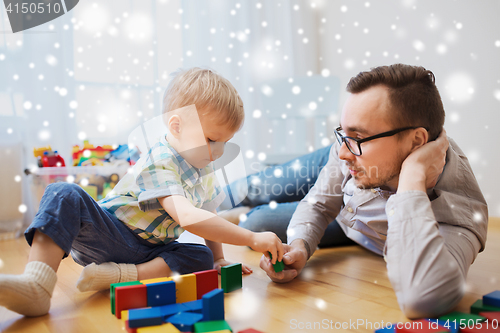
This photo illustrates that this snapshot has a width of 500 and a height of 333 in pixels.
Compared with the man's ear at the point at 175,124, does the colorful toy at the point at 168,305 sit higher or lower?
lower

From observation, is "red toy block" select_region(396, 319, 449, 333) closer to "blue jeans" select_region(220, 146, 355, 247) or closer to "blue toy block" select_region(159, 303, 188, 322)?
"blue toy block" select_region(159, 303, 188, 322)

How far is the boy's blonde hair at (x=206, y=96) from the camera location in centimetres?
100

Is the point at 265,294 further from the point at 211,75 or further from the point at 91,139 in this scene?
the point at 91,139

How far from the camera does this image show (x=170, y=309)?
29.5 inches

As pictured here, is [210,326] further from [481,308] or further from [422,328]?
[481,308]

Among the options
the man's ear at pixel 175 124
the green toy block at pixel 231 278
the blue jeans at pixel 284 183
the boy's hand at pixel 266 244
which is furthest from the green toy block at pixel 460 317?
the blue jeans at pixel 284 183

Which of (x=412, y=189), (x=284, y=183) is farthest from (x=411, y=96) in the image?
(x=284, y=183)

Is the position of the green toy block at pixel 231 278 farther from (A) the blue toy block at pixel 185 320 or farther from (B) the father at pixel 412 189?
(A) the blue toy block at pixel 185 320

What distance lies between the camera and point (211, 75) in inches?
41.1

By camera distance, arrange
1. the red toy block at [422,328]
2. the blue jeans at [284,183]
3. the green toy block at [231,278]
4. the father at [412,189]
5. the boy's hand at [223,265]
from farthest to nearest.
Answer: the blue jeans at [284,183] → the boy's hand at [223,265] → the green toy block at [231,278] → the father at [412,189] → the red toy block at [422,328]

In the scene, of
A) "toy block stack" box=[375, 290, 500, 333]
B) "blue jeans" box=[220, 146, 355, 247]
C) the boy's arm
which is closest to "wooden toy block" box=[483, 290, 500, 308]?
"toy block stack" box=[375, 290, 500, 333]

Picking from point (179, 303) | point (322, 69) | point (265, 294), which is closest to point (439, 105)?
point (265, 294)

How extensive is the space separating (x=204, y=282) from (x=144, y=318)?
0.22 meters

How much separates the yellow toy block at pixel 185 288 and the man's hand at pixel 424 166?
20.2 inches
